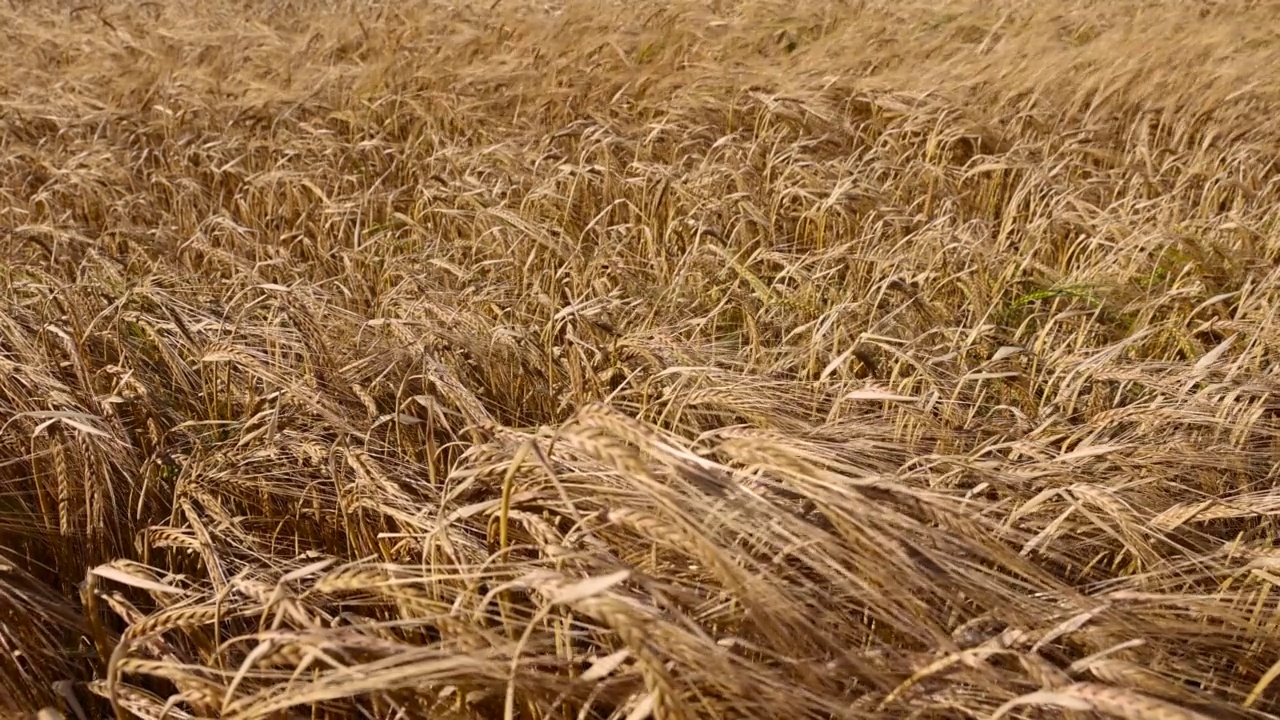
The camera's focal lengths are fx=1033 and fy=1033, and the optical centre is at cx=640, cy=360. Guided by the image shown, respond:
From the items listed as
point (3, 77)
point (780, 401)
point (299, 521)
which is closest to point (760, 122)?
point (780, 401)

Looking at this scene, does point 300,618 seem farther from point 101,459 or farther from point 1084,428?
point 1084,428

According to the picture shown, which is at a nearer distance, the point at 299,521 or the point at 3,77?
the point at 299,521

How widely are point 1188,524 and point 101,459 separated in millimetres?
1476

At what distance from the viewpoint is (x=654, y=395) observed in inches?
68.7

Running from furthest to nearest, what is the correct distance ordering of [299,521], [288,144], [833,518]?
[288,144] → [299,521] → [833,518]

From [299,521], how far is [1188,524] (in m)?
1.23

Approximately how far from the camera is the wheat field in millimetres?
983

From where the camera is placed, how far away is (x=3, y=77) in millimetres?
4629

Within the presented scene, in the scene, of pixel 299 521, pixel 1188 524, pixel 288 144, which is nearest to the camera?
pixel 1188 524

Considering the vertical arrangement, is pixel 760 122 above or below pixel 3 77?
below

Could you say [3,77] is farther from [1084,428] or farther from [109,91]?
[1084,428]

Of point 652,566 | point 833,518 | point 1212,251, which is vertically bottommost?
point 1212,251

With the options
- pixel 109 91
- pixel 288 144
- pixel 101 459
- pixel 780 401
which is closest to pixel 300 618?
pixel 101 459

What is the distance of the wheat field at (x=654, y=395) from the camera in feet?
3.22
